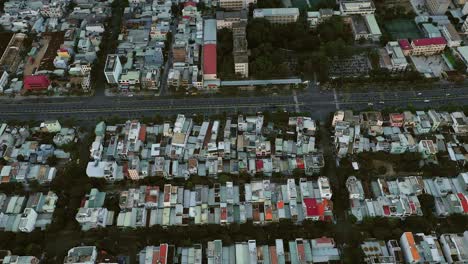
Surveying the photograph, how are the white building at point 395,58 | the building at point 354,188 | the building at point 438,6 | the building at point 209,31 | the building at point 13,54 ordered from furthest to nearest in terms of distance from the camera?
the building at point 438,6 < the building at point 209,31 < the building at point 13,54 < the white building at point 395,58 < the building at point 354,188

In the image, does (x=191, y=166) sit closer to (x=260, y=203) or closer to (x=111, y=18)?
(x=260, y=203)

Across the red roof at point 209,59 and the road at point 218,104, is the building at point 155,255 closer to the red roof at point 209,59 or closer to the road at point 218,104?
the road at point 218,104

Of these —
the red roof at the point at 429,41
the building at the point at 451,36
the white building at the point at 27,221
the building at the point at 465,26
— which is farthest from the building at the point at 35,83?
the building at the point at 465,26

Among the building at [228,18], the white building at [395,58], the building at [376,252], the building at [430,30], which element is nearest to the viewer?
the building at [376,252]

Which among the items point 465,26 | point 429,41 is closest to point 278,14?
point 429,41

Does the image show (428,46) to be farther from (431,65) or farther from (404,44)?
(404,44)

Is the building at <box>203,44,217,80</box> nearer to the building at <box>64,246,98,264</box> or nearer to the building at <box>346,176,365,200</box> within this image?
the building at <box>346,176,365,200</box>

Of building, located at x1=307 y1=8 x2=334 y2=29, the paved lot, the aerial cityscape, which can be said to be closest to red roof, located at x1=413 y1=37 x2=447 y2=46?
the aerial cityscape

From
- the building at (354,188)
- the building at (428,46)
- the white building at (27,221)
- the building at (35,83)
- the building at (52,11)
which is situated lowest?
the white building at (27,221)
